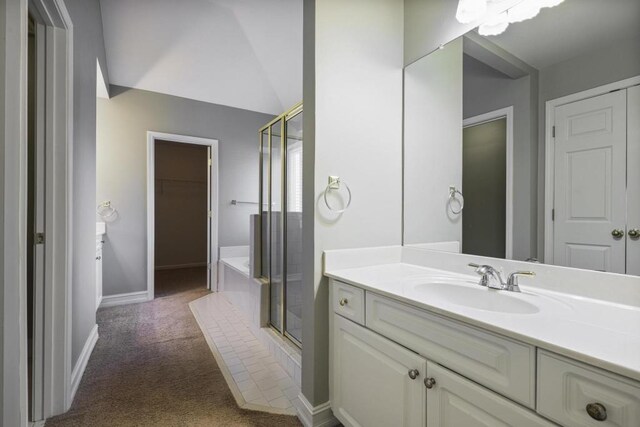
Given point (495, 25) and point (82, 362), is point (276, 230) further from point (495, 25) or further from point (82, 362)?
point (495, 25)

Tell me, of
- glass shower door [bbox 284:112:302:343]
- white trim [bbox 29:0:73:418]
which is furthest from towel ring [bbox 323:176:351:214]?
white trim [bbox 29:0:73:418]

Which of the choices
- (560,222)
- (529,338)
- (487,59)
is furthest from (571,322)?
(487,59)

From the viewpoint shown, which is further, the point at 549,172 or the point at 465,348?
the point at 549,172

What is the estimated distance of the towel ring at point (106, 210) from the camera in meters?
3.14

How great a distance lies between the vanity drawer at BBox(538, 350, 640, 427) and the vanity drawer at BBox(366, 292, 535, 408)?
28 millimetres

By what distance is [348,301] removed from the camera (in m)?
1.29

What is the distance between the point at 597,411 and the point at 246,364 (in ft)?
6.17

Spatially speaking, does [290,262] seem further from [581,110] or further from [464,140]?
[581,110]

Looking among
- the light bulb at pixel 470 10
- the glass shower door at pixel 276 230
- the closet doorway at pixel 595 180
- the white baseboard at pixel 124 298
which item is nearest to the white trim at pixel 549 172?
the closet doorway at pixel 595 180

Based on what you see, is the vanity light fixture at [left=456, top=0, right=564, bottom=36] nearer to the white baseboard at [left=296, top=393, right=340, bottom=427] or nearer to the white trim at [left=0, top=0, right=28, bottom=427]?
the white trim at [left=0, top=0, right=28, bottom=427]

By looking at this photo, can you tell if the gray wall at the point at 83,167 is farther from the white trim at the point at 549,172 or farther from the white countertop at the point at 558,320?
the white trim at the point at 549,172

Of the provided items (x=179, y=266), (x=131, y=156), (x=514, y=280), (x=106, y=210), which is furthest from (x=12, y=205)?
(x=179, y=266)

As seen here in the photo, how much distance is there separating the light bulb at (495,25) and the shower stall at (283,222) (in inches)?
44.1

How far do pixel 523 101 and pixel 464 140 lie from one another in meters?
0.29
